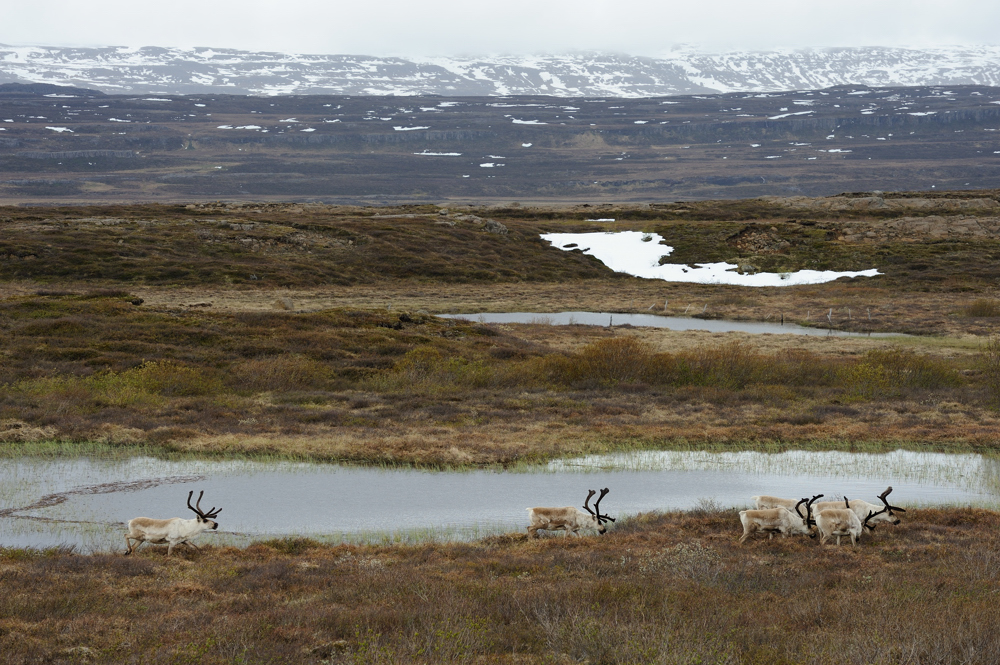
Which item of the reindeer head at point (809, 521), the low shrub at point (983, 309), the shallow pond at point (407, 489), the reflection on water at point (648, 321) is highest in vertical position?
the reindeer head at point (809, 521)

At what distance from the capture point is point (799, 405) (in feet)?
90.8

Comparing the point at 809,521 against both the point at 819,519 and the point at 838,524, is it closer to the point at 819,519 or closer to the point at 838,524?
the point at 819,519

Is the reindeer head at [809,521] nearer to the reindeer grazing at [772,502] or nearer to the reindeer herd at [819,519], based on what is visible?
the reindeer herd at [819,519]

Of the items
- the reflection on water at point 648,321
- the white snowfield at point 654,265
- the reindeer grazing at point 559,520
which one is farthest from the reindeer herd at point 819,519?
the white snowfield at point 654,265

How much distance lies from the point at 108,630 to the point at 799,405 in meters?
24.5

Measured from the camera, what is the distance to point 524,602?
9.38 metres

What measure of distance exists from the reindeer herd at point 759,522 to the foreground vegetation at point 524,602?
38 cm

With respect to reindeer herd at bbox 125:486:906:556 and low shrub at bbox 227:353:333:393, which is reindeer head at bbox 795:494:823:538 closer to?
reindeer herd at bbox 125:486:906:556

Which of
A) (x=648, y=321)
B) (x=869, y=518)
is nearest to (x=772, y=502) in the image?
(x=869, y=518)

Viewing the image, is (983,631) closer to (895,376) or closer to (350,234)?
(895,376)

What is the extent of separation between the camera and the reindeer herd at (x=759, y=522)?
13133 mm

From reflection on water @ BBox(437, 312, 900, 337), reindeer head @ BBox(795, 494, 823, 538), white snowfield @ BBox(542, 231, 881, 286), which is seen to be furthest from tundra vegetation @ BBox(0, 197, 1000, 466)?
reindeer head @ BBox(795, 494, 823, 538)

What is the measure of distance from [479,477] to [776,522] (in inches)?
308

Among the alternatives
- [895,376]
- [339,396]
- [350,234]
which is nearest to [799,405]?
[895,376]
